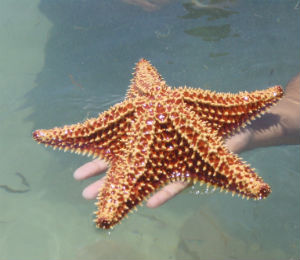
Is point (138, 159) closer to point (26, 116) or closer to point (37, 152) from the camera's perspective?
point (37, 152)

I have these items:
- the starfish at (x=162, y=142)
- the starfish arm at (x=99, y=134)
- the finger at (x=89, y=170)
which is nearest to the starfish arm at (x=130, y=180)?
the starfish at (x=162, y=142)

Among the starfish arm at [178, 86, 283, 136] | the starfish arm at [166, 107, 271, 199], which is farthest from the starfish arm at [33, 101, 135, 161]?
the starfish arm at [178, 86, 283, 136]

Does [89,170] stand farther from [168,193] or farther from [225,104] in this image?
[225,104]

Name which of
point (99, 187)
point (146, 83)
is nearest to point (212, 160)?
point (146, 83)

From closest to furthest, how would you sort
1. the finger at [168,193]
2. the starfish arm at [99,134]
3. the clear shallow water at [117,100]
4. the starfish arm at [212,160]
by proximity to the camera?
the starfish arm at [212,160] < the starfish arm at [99,134] < the finger at [168,193] < the clear shallow water at [117,100]

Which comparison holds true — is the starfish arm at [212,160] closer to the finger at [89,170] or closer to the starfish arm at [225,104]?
the starfish arm at [225,104]

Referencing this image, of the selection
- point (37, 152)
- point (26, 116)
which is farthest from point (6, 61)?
point (37, 152)

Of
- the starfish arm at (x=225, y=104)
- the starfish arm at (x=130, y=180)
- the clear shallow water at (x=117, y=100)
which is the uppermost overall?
the starfish arm at (x=225, y=104)
